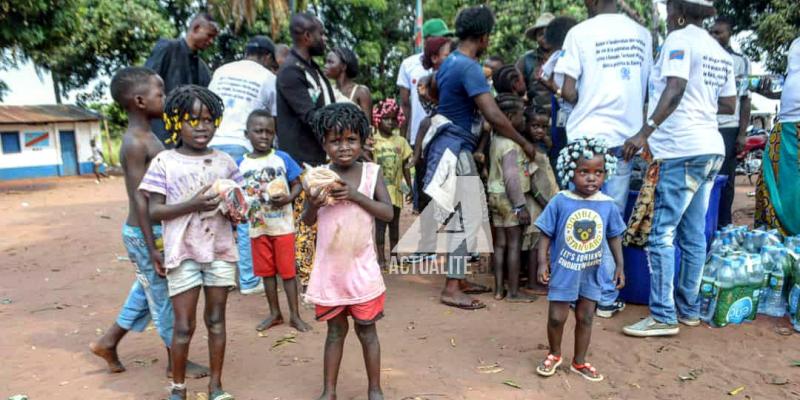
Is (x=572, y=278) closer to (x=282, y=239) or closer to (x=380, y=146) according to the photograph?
(x=282, y=239)

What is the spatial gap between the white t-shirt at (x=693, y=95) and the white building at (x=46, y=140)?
73.2 ft

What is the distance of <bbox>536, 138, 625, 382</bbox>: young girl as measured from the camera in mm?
3217

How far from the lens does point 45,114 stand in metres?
21.5

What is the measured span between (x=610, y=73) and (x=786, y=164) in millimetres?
2012

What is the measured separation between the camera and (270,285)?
14.0 ft

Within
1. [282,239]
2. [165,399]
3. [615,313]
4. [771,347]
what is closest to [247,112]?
[282,239]

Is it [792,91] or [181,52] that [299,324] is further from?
[792,91]

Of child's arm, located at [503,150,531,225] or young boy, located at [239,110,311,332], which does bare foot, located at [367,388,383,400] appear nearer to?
young boy, located at [239,110,311,332]

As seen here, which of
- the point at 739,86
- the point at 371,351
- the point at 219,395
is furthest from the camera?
the point at 739,86

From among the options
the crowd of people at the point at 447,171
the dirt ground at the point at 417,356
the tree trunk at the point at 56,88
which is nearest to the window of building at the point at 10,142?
the tree trunk at the point at 56,88

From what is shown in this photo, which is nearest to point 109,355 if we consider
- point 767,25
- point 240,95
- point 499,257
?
point 240,95

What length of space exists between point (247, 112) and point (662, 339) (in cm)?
371

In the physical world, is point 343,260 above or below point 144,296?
above

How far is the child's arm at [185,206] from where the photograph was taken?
9.25ft
